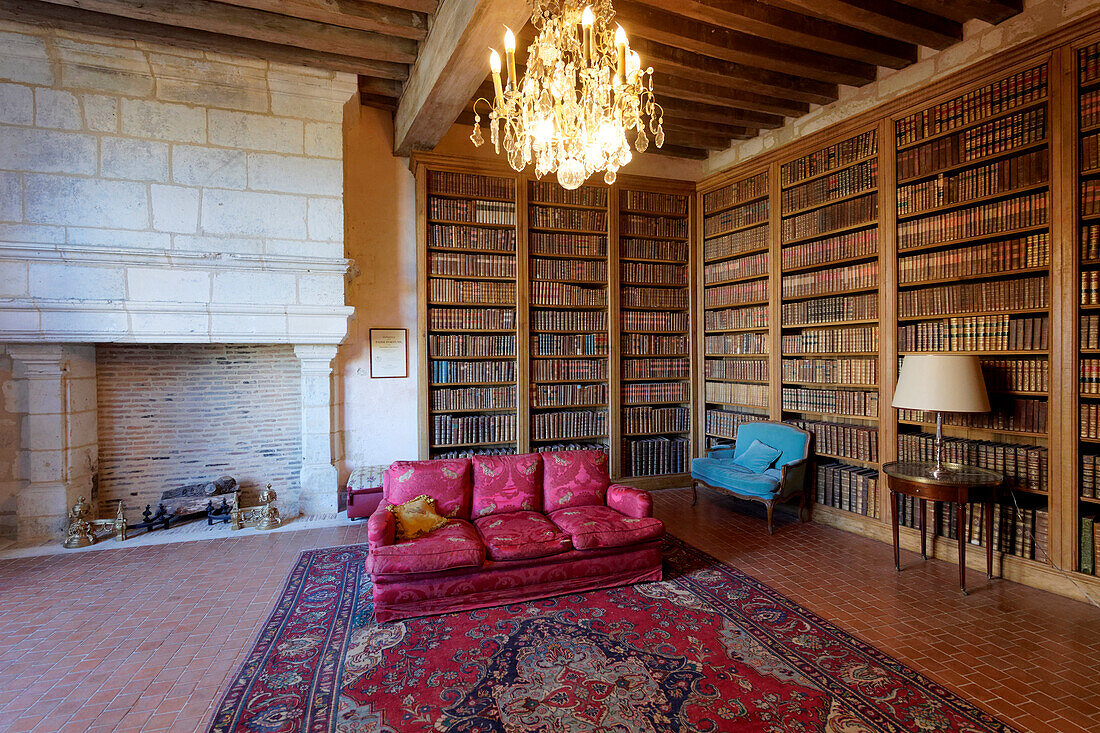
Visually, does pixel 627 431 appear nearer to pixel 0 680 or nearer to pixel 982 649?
pixel 982 649

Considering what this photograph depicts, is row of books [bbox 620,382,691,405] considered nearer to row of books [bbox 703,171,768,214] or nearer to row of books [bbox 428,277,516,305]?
row of books [bbox 428,277,516,305]

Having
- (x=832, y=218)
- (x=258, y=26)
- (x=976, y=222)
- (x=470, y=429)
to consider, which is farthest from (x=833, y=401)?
(x=258, y=26)

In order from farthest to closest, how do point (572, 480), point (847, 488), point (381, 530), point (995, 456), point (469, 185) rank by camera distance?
point (469, 185) → point (847, 488) → point (572, 480) → point (995, 456) → point (381, 530)

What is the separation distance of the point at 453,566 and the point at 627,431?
328cm

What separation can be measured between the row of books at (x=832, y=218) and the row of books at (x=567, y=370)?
7.57 ft

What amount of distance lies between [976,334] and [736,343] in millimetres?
2351

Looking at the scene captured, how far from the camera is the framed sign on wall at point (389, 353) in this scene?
5406 millimetres

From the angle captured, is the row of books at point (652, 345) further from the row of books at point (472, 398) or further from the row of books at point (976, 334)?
the row of books at point (976, 334)

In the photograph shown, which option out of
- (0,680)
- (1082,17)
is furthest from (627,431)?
(0,680)

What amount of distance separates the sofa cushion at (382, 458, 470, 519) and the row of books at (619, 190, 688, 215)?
371cm

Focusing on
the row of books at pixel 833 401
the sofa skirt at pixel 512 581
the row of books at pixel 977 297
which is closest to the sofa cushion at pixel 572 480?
the sofa skirt at pixel 512 581

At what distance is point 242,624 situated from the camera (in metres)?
2.95

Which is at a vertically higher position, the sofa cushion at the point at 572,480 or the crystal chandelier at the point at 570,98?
the crystal chandelier at the point at 570,98

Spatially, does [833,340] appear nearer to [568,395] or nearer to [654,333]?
[654,333]
